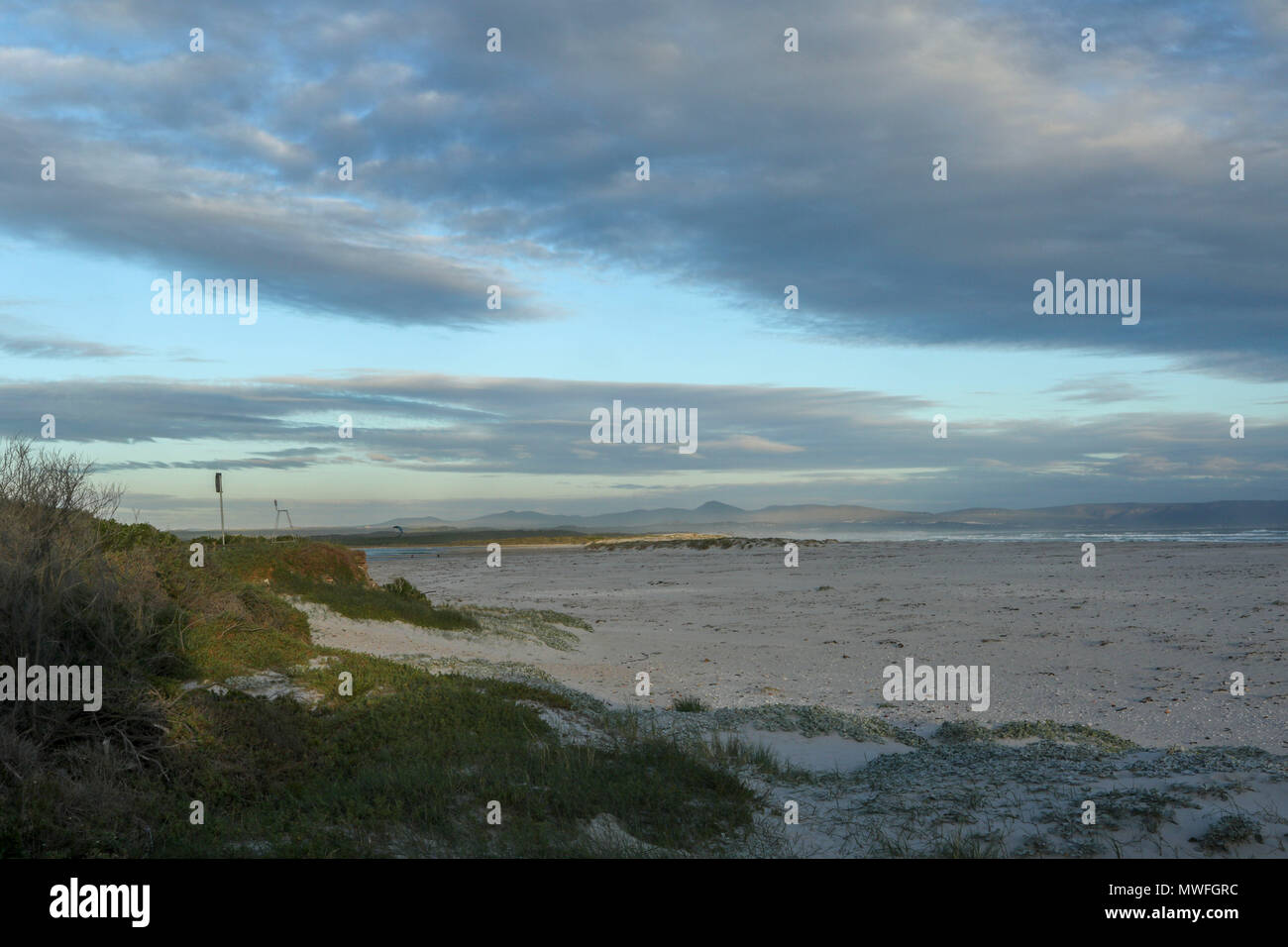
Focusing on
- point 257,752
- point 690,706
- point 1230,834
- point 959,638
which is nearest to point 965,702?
point 690,706

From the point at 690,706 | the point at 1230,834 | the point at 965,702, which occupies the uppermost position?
the point at 1230,834

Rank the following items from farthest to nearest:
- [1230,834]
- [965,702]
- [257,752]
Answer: [965,702] → [257,752] → [1230,834]

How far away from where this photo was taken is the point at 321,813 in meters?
7.99

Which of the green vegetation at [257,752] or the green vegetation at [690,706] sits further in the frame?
the green vegetation at [690,706]

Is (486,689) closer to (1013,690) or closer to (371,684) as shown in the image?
(371,684)

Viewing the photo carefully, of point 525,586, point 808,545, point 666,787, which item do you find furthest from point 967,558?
point 666,787

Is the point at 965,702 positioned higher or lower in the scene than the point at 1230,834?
lower

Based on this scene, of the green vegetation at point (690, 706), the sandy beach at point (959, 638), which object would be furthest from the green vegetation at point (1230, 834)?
the green vegetation at point (690, 706)

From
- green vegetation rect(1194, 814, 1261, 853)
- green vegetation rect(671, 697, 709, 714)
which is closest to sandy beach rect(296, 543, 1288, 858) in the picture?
green vegetation rect(1194, 814, 1261, 853)

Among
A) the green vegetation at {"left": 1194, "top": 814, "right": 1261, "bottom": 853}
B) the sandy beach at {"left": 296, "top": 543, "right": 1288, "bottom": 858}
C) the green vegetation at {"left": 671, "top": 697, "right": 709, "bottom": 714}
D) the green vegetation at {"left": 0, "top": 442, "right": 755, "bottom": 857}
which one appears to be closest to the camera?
the green vegetation at {"left": 1194, "top": 814, "right": 1261, "bottom": 853}

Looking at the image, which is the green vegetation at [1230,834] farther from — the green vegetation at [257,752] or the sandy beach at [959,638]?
the sandy beach at [959,638]

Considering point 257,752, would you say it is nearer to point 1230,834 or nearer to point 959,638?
point 1230,834

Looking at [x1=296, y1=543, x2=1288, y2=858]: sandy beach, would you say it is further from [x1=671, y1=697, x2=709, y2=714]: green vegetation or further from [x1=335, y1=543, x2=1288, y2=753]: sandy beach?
[x1=671, y1=697, x2=709, y2=714]: green vegetation
